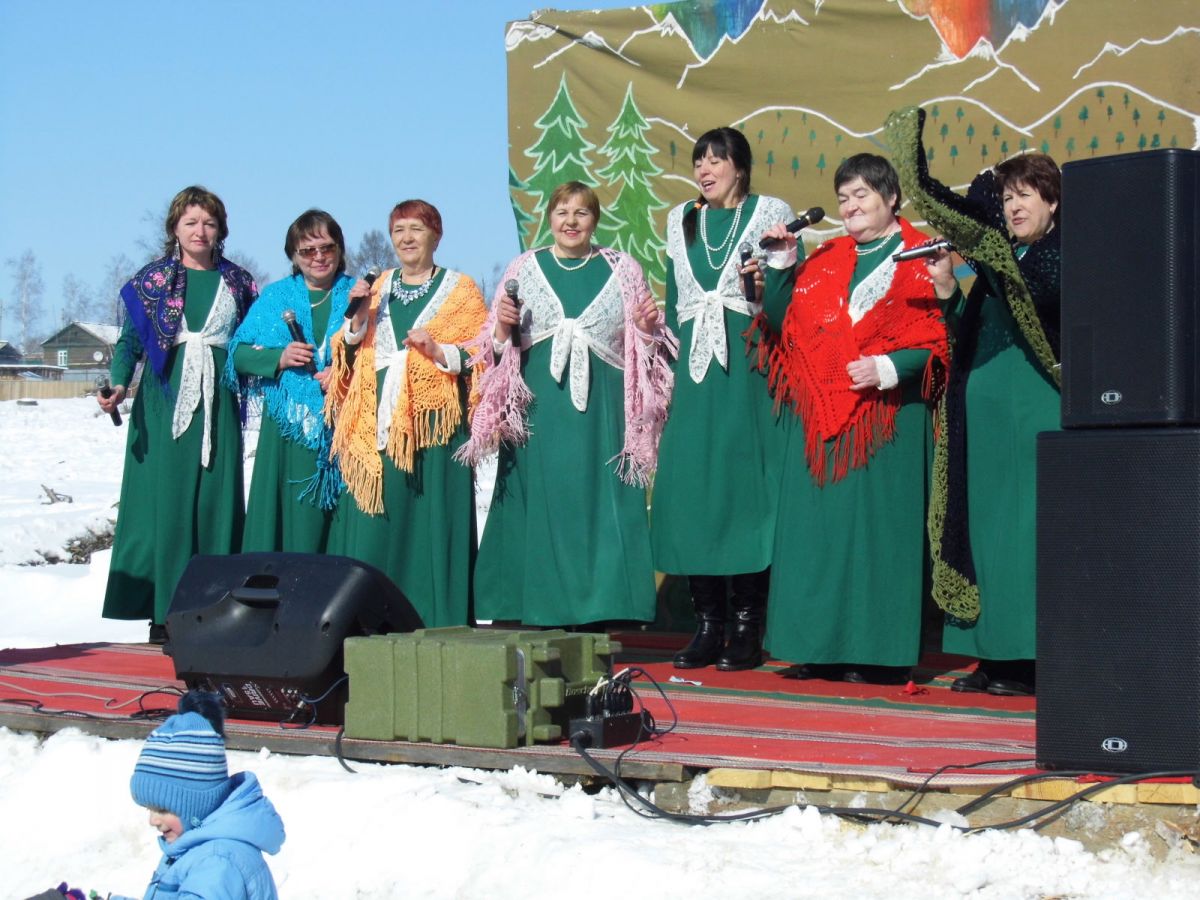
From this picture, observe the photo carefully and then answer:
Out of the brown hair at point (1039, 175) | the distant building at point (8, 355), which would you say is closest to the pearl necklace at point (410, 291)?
the brown hair at point (1039, 175)

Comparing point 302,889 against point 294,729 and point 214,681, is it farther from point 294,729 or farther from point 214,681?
point 214,681

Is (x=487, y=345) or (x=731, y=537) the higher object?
(x=487, y=345)

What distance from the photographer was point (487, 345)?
20.2 ft

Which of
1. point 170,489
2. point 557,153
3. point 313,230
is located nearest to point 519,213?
point 557,153

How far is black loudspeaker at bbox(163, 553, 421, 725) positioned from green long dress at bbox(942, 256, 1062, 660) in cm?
181

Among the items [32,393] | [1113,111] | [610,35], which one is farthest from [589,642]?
[32,393]

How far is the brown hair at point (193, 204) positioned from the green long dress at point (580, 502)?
1632 millimetres

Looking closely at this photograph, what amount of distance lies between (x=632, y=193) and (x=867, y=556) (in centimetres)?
283

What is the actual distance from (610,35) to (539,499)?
8.84 ft

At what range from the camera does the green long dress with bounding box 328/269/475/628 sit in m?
6.39

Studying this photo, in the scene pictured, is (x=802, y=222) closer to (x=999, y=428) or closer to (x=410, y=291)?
(x=999, y=428)

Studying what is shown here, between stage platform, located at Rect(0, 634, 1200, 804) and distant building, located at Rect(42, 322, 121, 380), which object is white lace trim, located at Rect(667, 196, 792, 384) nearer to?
stage platform, located at Rect(0, 634, 1200, 804)

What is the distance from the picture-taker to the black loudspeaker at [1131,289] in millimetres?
3717

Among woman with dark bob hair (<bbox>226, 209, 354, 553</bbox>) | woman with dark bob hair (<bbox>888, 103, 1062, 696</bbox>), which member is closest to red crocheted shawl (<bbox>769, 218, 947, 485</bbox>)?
woman with dark bob hair (<bbox>888, 103, 1062, 696</bbox>)
